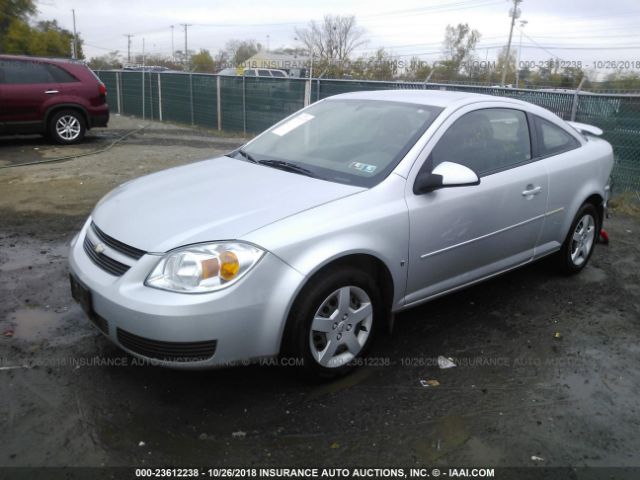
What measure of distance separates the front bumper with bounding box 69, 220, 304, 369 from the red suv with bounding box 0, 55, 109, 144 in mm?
9144

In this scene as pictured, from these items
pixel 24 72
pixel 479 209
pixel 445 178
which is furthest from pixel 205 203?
pixel 24 72

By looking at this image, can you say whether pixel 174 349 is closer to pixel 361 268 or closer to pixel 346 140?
pixel 361 268

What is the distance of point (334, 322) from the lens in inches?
122

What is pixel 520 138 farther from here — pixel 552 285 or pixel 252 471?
pixel 252 471

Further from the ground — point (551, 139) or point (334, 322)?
point (551, 139)

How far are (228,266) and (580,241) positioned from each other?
3505 mm

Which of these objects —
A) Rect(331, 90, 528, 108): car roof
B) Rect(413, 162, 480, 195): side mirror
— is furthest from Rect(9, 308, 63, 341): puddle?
Rect(331, 90, 528, 108): car roof

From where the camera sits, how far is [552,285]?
4863mm

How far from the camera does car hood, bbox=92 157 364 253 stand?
113 inches

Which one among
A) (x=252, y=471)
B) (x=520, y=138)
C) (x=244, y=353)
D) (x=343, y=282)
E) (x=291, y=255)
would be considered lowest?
(x=252, y=471)

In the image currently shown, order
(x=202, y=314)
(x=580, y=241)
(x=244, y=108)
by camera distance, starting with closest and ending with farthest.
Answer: (x=202, y=314)
(x=580, y=241)
(x=244, y=108)

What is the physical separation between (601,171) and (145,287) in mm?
3961

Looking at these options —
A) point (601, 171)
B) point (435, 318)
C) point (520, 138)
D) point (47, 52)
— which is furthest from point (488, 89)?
point (47, 52)

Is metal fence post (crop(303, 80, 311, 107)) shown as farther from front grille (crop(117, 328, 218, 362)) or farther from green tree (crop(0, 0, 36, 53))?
green tree (crop(0, 0, 36, 53))
